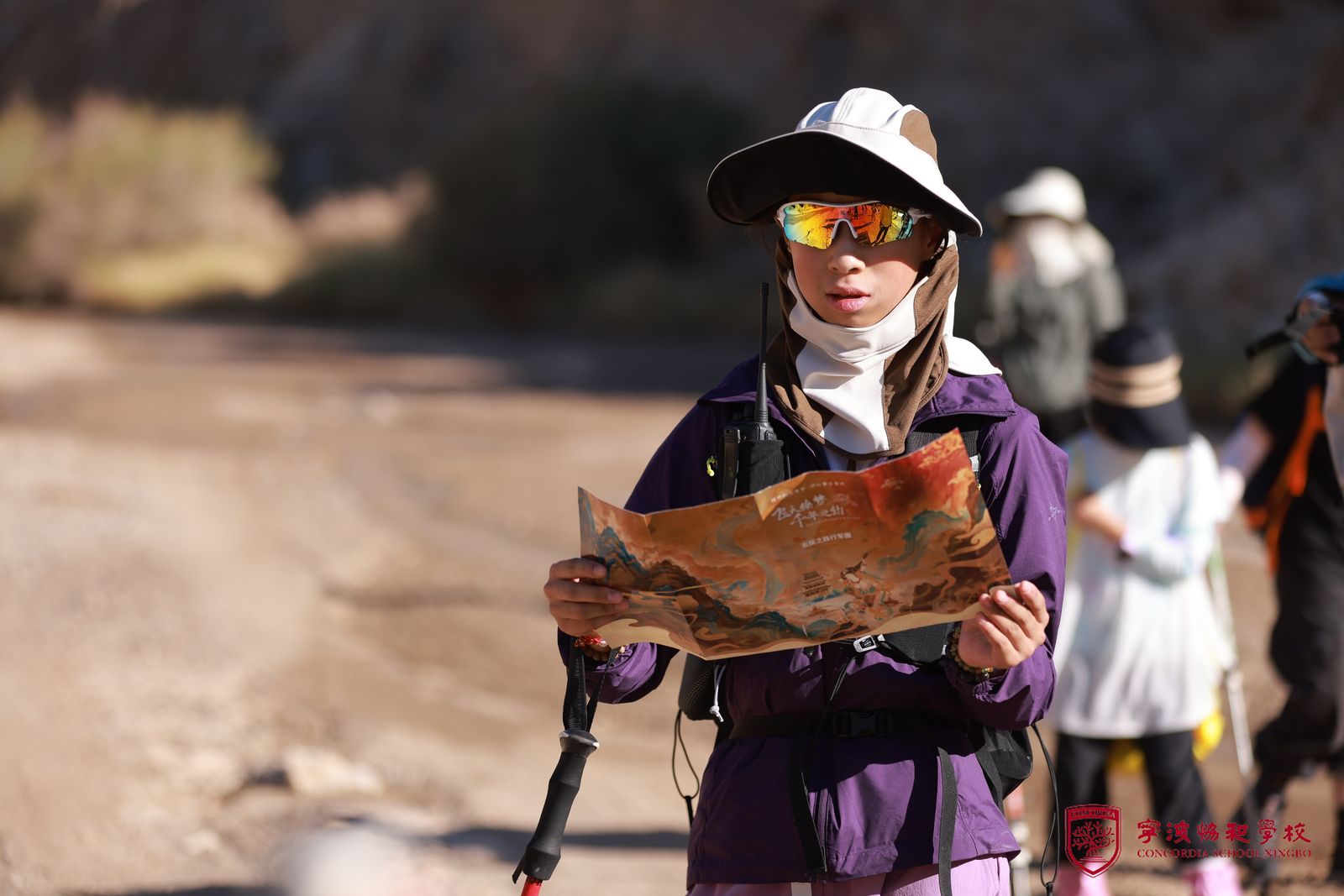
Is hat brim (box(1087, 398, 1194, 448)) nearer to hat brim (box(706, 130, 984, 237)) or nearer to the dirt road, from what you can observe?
the dirt road

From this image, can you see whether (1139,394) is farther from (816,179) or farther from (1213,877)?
(816,179)

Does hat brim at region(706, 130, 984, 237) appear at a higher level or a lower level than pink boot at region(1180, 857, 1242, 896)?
higher

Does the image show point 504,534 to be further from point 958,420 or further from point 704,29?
point 704,29

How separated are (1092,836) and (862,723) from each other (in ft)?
6.06

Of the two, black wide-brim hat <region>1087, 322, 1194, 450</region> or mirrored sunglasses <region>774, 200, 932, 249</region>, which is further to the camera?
black wide-brim hat <region>1087, 322, 1194, 450</region>

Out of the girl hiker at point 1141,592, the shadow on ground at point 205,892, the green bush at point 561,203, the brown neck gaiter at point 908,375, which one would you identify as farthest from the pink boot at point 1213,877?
the green bush at point 561,203

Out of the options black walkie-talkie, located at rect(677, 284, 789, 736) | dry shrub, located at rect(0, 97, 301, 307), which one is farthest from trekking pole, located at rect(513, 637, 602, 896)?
dry shrub, located at rect(0, 97, 301, 307)

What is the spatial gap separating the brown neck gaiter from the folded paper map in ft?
0.76

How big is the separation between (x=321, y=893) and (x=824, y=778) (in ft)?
8.45

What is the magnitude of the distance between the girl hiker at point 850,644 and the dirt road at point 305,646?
2.52m

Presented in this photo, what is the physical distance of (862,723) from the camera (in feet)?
8.14

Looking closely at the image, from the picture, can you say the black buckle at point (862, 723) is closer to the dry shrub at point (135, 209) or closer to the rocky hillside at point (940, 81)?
the rocky hillside at point (940, 81)

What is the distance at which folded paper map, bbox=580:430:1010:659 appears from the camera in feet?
7.23

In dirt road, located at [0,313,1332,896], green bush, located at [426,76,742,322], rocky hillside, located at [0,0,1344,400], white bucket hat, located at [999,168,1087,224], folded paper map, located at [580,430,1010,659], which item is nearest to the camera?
folded paper map, located at [580,430,1010,659]
